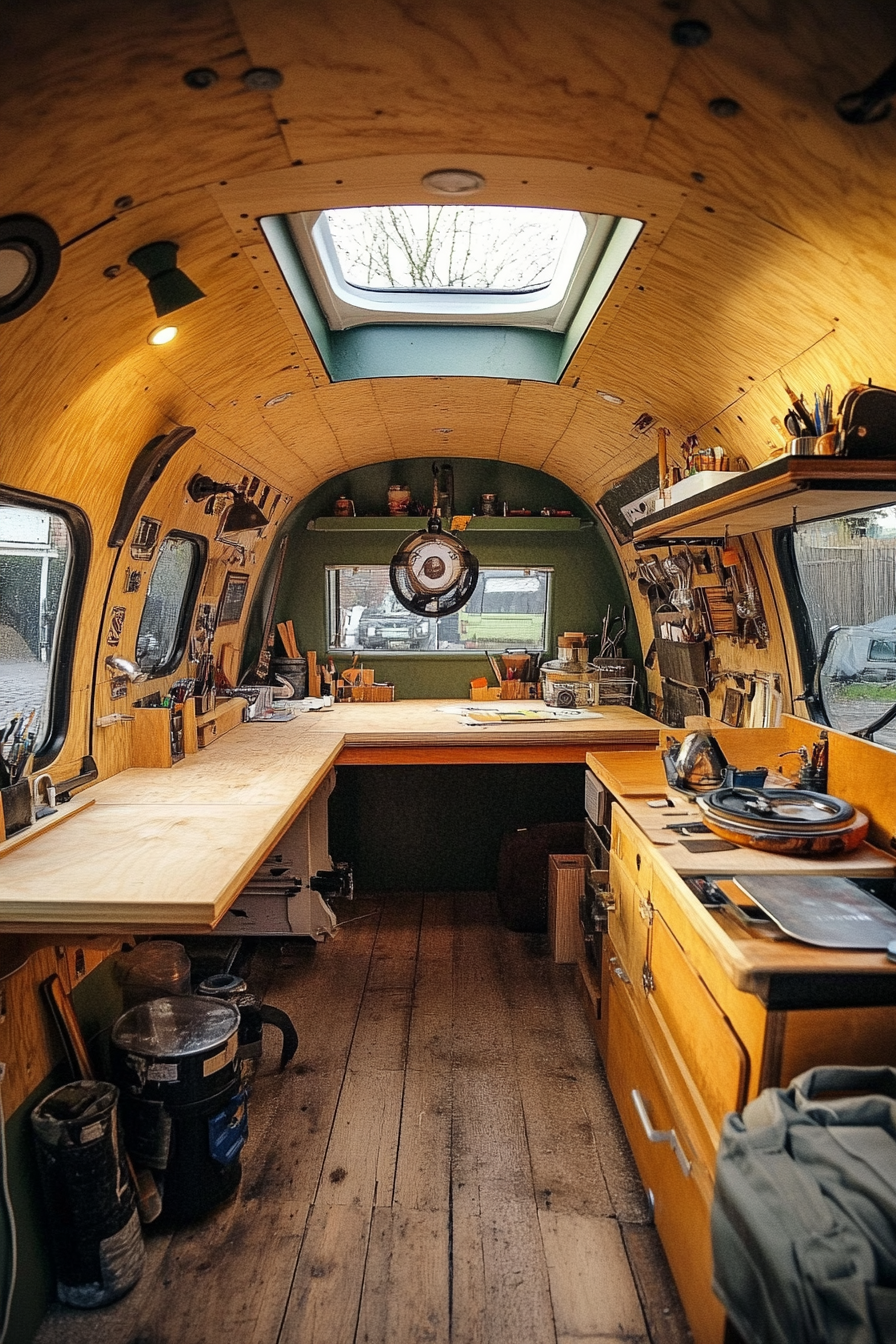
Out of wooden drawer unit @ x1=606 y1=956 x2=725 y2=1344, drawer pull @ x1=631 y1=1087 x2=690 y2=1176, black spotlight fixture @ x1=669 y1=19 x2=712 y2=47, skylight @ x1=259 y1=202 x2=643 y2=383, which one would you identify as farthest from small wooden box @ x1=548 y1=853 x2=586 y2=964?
black spotlight fixture @ x1=669 y1=19 x2=712 y2=47

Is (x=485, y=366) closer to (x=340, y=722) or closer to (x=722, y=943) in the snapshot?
(x=340, y=722)

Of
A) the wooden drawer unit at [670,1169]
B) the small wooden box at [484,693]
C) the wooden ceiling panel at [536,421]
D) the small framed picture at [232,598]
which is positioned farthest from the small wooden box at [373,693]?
the wooden drawer unit at [670,1169]

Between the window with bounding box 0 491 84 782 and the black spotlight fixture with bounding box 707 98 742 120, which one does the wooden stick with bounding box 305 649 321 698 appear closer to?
the window with bounding box 0 491 84 782

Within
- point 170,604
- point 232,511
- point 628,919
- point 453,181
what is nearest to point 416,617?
point 232,511

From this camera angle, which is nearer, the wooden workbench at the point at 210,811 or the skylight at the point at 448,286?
the wooden workbench at the point at 210,811

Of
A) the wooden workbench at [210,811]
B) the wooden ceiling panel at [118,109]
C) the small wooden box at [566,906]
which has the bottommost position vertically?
the small wooden box at [566,906]

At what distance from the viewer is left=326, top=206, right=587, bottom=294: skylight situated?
107 inches

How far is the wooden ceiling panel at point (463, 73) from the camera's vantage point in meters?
1.18

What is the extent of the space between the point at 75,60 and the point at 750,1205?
2.06m

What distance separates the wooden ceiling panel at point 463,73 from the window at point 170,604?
7.93 ft

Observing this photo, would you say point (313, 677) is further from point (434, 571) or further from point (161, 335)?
point (161, 335)

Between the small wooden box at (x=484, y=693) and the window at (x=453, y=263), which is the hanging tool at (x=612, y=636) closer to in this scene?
the small wooden box at (x=484, y=693)

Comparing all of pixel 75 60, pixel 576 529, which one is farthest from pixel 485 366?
pixel 75 60

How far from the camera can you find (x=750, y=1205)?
4.34 feet
